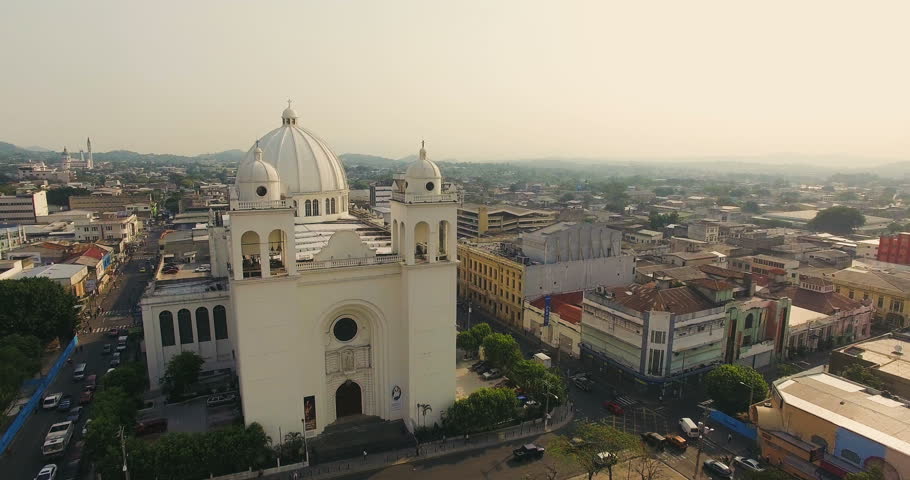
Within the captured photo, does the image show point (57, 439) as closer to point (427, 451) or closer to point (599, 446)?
point (427, 451)

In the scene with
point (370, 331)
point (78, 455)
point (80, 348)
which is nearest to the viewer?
point (78, 455)

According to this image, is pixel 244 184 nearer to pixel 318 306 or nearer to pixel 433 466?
pixel 318 306

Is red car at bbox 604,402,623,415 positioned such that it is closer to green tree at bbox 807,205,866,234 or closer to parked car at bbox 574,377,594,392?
parked car at bbox 574,377,594,392

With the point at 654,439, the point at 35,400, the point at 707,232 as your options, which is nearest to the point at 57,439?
the point at 35,400

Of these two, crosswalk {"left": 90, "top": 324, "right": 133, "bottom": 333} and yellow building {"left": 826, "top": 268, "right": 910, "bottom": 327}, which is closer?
crosswalk {"left": 90, "top": 324, "right": 133, "bottom": 333}

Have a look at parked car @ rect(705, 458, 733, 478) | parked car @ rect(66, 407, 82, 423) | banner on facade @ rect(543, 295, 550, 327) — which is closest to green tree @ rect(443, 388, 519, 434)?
parked car @ rect(705, 458, 733, 478)

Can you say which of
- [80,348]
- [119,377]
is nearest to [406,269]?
[119,377]
